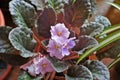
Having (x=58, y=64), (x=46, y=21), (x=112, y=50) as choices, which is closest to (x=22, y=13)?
(x=46, y=21)

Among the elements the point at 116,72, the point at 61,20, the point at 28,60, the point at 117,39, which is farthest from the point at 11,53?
the point at 116,72

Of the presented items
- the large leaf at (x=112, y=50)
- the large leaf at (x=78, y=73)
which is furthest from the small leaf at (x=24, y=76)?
the large leaf at (x=112, y=50)

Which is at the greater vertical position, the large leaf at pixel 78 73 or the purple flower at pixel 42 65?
the purple flower at pixel 42 65

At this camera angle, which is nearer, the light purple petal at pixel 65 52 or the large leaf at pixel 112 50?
the light purple petal at pixel 65 52

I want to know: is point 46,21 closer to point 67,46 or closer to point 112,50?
point 67,46

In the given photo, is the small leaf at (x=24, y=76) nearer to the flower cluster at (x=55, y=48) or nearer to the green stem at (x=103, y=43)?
the flower cluster at (x=55, y=48)

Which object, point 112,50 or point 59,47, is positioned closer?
point 59,47

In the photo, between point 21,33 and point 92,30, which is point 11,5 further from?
point 92,30
